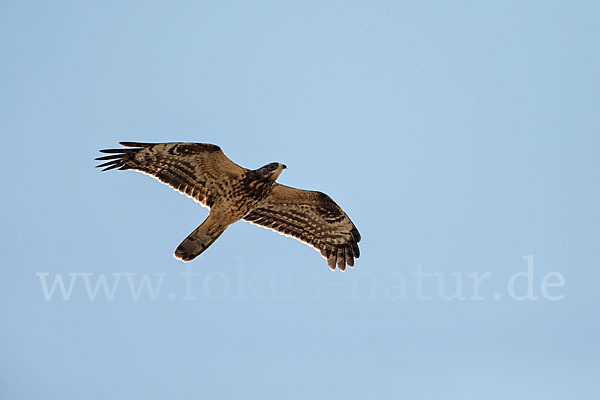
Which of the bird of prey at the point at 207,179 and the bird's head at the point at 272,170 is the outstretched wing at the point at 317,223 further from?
the bird's head at the point at 272,170

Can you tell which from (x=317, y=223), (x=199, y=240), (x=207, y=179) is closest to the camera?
(x=199, y=240)

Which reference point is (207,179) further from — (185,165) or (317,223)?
(317,223)

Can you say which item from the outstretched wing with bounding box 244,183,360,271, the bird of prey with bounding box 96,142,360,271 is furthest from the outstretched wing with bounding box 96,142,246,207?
the outstretched wing with bounding box 244,183,360,271

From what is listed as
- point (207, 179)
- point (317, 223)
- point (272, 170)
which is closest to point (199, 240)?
point (207, 179)

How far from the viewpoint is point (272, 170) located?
14.4 m

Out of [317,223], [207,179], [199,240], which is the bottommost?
[199,240]

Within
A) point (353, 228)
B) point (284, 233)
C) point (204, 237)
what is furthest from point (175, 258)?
point (353, 228)

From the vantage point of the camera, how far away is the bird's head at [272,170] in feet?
47.1

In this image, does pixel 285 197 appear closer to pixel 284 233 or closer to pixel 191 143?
pixel 284 233

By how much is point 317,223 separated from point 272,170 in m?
2.07

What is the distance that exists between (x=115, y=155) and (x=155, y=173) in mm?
747

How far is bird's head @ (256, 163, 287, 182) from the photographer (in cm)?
1437

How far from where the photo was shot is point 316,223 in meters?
16.0

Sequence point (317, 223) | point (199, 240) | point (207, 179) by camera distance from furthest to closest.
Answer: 1. point (317, 223)
2. point (207, 179)
3. point (199, 240)
